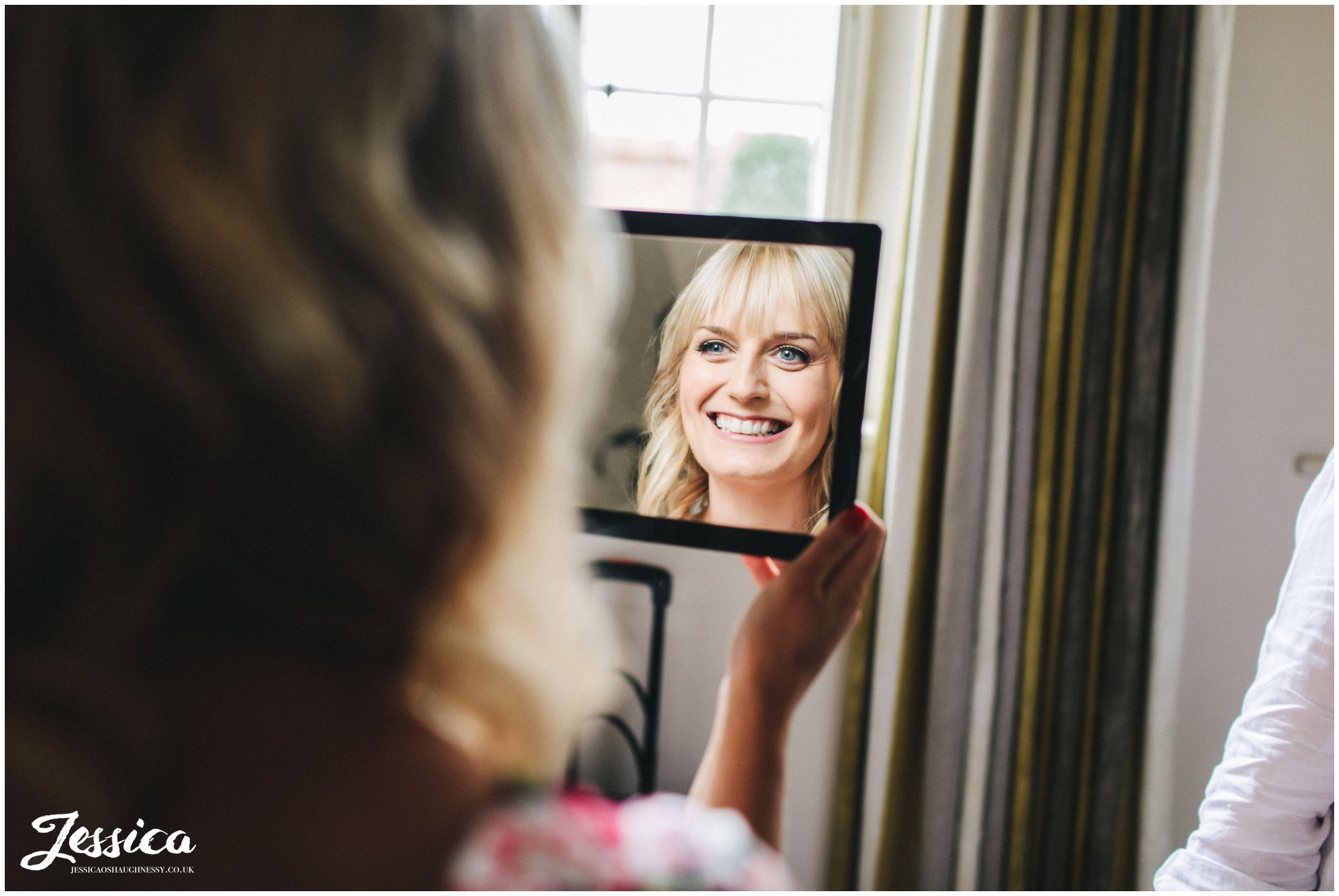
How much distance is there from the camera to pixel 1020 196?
1.32 m

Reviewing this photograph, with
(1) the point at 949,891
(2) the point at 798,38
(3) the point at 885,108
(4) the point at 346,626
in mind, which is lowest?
(1) the point at 949,891

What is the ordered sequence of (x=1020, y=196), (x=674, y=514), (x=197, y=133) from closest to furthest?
(x=197, y=133) → (x=674, y=514) → (x=1020, y=196)

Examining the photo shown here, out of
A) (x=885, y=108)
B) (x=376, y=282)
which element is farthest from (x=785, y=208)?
(x=376, y=282)

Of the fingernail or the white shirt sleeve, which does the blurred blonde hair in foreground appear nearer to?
the fingernail

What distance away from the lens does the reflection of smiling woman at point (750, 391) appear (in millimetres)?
816

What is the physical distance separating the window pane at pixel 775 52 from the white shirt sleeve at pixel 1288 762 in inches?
42.7

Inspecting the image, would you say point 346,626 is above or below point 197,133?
below

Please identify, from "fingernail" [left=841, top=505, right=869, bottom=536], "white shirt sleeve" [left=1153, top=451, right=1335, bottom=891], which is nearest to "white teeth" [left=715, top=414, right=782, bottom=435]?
"fingernail" [left=841, top=505, right=869, bottom=536]

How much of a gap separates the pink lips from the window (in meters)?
0.82

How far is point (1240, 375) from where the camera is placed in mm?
1456

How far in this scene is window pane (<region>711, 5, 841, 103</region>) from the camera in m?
1.54

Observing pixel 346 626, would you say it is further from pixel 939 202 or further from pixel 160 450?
pixel 939 202

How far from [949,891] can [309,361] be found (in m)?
1.44

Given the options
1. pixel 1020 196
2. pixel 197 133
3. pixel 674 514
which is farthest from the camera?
pixel 1020 196
